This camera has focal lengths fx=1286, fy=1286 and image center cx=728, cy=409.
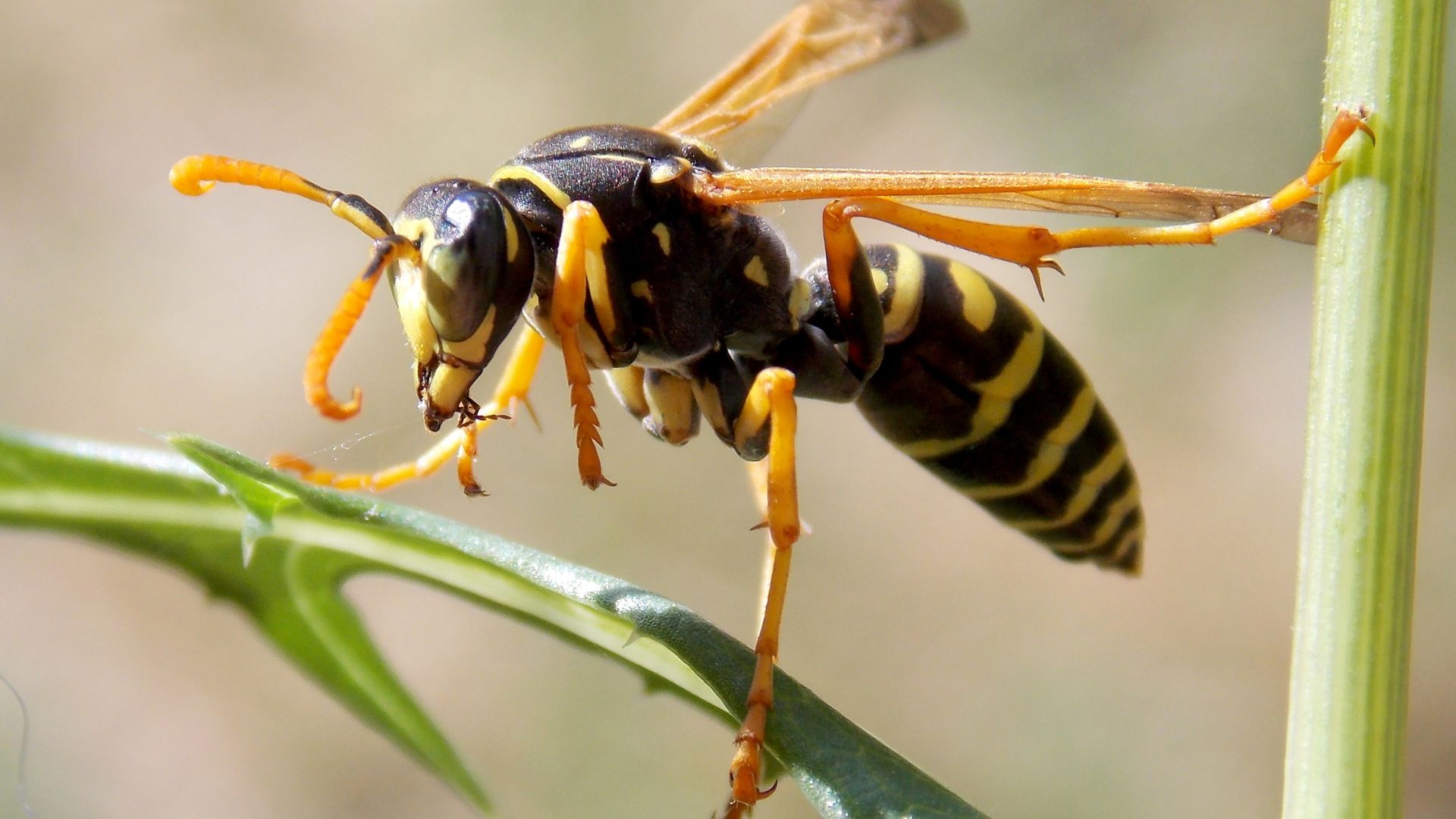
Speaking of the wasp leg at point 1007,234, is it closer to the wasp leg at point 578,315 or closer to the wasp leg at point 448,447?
the wasp leg at point 578,315

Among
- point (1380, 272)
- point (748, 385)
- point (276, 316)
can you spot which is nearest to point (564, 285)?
point (748, 385)

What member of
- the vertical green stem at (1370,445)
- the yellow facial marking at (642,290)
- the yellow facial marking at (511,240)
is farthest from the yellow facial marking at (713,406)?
the vertical green stem at (1370,445)

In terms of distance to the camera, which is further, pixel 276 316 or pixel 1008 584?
pixel 276 316

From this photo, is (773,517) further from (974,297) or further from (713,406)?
(974,297)

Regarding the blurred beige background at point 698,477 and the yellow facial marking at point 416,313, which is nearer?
the yellow facial marking at point 416,313

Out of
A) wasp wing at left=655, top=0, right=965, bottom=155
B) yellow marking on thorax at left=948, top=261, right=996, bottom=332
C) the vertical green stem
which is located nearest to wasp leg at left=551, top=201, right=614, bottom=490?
yellow marking on thorax at left=948, top=261, right=996, bottom=332

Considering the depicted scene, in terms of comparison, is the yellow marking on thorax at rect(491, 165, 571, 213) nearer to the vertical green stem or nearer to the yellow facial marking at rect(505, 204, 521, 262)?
the yellow facial marking at rect(505, 204, 521, 262)

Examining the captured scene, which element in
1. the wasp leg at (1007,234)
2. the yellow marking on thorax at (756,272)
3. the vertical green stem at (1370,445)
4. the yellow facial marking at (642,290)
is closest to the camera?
the vertical green stem at (1370,445)

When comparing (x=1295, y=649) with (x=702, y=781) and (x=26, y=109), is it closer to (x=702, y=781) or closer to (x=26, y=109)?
(x=702, y=781)
